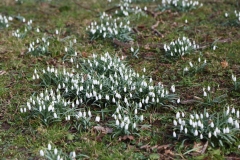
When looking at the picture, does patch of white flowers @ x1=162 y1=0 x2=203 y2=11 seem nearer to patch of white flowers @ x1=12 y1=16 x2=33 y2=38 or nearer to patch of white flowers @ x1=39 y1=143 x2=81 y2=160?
patch of white flowers @ x1=12 y1=16 x2=33 y2=38

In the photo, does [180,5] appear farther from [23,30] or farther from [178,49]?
[23,30]

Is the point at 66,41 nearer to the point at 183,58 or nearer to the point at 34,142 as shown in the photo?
the point at 183,58

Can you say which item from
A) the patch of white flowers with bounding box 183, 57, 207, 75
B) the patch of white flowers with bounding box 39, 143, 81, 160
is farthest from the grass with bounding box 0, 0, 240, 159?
the patch of white flowers with bounding box 39, 143, 81, 160

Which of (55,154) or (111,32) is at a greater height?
(111,32)

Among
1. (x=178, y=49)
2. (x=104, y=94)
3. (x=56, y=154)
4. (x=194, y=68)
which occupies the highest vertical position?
(x=178, y=49)

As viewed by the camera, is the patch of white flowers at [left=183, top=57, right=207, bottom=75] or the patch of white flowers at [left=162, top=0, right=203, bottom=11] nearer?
the patch of white flowers at [left=183, top=57, right=207, bottom=75]

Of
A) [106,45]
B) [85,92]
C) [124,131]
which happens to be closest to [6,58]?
[106,45]

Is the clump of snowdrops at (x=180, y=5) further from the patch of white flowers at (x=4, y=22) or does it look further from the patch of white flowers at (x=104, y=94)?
the patch of white flowers at (x=104, y=94)

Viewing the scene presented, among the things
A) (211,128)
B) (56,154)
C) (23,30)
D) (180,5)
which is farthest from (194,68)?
(23,30)
